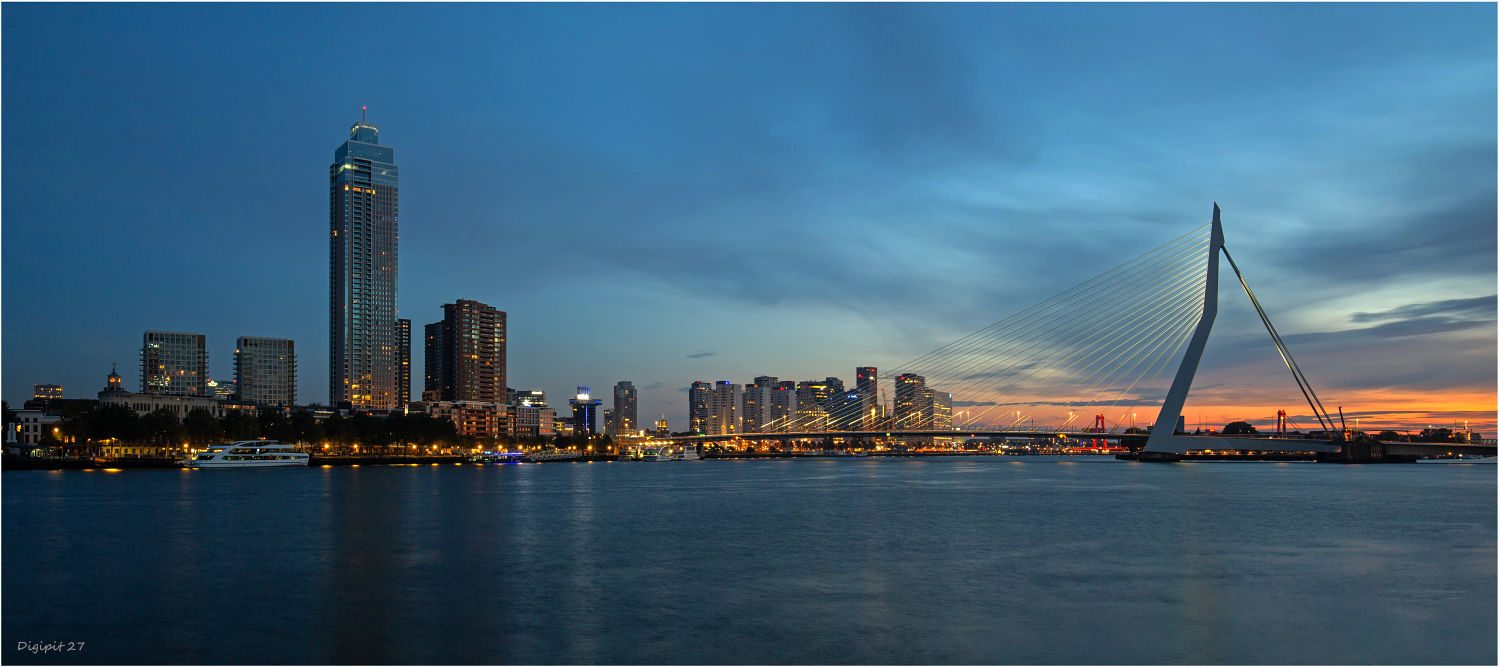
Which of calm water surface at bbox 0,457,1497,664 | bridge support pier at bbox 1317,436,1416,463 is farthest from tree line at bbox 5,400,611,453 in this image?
bridge support pier at bbox 1317,436,1416,463

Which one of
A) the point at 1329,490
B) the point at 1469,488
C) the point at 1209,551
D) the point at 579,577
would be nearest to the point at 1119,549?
the point at 1209,551

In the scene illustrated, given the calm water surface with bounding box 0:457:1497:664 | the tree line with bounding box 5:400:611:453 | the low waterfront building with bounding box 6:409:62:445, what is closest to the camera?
the calm water surface with bounding box 0:457:1497:664

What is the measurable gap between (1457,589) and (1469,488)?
44796mm

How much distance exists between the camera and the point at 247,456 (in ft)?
297

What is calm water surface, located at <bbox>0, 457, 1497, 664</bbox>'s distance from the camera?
14.2m

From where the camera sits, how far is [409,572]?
21.1 m

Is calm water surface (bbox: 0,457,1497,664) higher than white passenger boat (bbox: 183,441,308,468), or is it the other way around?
calm water surface (bbox: 0,457,1497,664)

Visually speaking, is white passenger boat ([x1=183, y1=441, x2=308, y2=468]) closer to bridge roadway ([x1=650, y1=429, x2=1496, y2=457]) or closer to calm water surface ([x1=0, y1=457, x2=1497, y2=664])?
bridge roadway ([x1=650, y1=429, x2=1496, y2=457])

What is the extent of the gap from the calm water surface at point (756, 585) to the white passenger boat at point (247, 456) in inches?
2116

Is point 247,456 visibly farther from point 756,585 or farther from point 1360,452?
point 1360,452

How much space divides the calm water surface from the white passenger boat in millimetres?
53748

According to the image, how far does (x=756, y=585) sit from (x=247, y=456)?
85.9 metres

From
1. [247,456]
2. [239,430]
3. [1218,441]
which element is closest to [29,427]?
[239,430]

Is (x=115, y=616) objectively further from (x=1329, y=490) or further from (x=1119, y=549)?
(x=1329, y=490)
